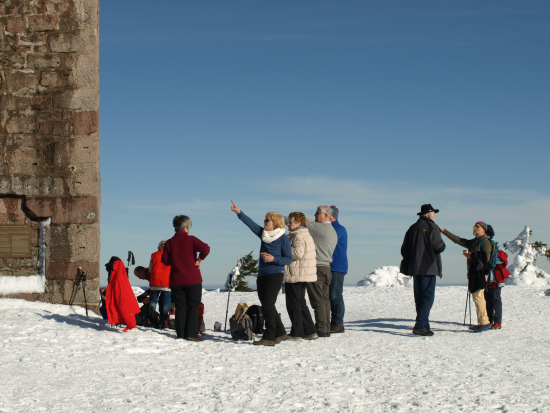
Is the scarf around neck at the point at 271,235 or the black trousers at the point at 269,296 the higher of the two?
the scarf around neck at the point at 271,235

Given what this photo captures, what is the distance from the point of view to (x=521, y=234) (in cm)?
2127

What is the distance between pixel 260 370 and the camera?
5.40 meters

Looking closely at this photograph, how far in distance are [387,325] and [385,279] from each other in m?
9.84

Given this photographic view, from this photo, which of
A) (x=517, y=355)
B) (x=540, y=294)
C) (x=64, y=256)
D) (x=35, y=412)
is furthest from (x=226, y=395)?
(x=540, y=294)

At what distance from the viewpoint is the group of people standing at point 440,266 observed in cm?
777

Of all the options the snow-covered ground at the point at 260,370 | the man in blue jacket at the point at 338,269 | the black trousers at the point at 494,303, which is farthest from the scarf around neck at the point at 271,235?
the black trousers at the point at 494,303

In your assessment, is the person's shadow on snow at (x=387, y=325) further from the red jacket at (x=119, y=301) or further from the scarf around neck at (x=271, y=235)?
the red jacket at (x=119, y=301)

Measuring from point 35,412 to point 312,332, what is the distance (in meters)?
3.90

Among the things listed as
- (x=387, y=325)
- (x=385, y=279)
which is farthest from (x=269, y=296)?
(x=385, y=279)

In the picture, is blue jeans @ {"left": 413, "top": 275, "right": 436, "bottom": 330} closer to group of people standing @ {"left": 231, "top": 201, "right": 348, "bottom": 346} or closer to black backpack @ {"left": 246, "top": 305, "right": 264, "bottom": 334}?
group of people standing @ {"left": 231, "top": 201, "right": 348, "bottom": 346}

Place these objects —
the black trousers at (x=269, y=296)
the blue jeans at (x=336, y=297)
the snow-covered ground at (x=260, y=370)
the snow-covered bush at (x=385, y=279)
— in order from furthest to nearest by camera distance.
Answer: the snow-covered bush at (x=385, y=279), the blue jeans at (x=336, y=297), the black trousers at (x=269, y=296), the snow-covered ground at (x=260, y=370)

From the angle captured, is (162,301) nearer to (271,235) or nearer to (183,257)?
(183,257)

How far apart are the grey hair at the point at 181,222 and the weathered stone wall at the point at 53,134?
2553 mm

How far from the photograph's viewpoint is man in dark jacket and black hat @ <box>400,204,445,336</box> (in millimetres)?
7750
